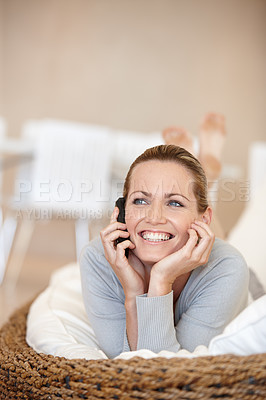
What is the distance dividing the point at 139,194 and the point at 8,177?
4.42m

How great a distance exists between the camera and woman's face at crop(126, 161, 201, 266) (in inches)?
35.6

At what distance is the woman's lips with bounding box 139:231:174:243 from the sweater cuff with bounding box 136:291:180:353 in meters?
0.08

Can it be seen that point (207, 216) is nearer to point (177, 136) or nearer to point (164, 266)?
point (164, 266)

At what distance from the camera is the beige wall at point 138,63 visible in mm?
4824

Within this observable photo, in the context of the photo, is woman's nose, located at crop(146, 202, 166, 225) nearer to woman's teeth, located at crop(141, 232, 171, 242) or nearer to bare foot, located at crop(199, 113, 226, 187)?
woman's teeth, located at crop(141, 232, 171, 242)

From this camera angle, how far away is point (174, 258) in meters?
0.89

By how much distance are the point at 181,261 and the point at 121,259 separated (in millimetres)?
98

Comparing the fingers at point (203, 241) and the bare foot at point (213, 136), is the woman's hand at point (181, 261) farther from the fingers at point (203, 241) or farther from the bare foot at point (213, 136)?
the bare foot at point (213, 136)

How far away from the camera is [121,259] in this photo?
928mm

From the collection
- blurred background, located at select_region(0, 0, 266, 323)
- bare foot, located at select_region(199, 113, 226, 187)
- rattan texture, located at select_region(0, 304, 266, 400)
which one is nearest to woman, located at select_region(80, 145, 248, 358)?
rattan texture, located at select_region(0, 304, 266, 400)

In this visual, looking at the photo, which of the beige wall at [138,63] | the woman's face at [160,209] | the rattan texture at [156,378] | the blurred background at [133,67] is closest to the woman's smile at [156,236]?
the woman's face at [160,209]

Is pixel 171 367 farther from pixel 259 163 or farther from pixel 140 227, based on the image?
pixel 259 163

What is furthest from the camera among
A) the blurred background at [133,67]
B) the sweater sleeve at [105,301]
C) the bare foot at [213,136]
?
the blurred background at [133,67]

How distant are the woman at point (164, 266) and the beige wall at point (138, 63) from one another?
3.68 m
